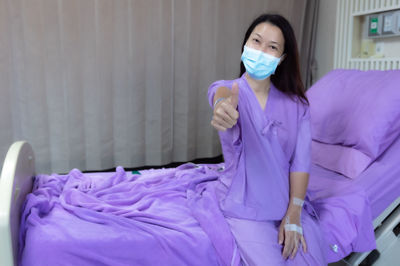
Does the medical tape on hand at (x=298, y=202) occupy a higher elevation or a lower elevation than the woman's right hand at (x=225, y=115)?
lower

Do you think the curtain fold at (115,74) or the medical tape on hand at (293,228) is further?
the curtain fold at (115,74)

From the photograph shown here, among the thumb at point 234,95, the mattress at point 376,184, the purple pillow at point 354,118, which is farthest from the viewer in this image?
the purple pillow at point 354,118

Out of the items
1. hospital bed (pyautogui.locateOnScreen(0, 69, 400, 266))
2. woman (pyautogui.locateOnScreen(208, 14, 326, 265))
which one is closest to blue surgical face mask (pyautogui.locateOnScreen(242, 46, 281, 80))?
woman (pyautogui.locateOnScreen(208, 14, 326, 265))

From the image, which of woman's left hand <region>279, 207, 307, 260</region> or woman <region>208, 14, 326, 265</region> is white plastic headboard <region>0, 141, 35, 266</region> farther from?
woman's left hand <region>279, 207, 307, 260</region>

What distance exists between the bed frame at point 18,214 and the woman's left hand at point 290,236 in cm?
37

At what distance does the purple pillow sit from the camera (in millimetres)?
1484

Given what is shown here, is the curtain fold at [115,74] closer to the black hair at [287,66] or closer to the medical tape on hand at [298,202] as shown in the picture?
the black hair at [287,66]

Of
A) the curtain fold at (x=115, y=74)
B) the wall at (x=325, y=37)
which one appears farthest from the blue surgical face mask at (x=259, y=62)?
the wall at (x=325, y=37)

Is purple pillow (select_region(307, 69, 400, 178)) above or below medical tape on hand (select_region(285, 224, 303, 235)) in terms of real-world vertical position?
above

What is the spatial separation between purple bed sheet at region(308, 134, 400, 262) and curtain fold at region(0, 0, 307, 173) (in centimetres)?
161

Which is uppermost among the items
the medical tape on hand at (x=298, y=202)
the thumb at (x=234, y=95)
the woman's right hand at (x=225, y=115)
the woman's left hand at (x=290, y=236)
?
the thumb at (x=234, y=95)

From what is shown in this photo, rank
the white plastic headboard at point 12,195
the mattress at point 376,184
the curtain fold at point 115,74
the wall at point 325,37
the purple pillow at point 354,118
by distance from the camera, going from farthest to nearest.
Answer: the wall at point 325,37, the curtain fold at point 115,74, the purple pillow at point 354,118, the mattress at point 376,184, the white plastic headboard at point 12,195

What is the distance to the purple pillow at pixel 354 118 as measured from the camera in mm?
1484

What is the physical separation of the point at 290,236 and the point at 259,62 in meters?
0.57
